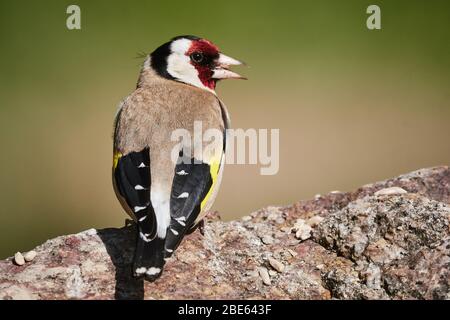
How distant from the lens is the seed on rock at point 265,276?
3782 mm

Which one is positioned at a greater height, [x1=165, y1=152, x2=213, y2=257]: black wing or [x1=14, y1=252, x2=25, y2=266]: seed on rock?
[x1=165, y1=152, x2=213, y2=257]: black wing

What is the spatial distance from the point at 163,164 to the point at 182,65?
4.89 feet

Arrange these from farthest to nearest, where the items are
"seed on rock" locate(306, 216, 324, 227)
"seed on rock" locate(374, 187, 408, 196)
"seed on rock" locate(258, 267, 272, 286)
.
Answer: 1. "seed on rock" locate(306, 216, 324, 227)
2. "seed on rock" locate(374, 187, 408, 196)
3. "seed on rock" locate(258, 267, 272, 286)

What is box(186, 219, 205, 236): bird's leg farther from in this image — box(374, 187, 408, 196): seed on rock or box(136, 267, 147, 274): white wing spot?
box(374, 187, 408, 196): seed on rock

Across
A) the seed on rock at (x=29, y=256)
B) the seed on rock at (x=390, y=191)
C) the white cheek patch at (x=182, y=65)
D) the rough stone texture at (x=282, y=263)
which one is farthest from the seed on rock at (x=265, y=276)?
the white cheek patch at (x=182, y=65)

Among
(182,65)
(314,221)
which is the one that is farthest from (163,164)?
(182,65)

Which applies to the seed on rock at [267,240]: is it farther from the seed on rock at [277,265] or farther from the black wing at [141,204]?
the black wing at [141,204]

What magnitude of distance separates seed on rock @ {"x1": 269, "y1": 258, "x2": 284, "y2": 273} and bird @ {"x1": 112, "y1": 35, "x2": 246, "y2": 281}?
47cm

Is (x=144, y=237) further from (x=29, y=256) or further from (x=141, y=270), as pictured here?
(x=29, y=256)

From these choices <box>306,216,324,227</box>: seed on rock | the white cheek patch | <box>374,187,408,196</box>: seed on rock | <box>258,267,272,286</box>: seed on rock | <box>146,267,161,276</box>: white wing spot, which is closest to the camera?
<box>146,267,161,276</box>: white wing spot

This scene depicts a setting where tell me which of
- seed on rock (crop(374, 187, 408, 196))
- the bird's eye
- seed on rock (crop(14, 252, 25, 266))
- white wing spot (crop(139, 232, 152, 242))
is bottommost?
seed on rock (crop(14, 252, 25, 266))

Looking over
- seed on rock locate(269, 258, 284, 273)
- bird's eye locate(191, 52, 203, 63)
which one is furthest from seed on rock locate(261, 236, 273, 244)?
bird's eye locate(191, 52, 203, 63)

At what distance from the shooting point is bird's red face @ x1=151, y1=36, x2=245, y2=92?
5316 millimetres

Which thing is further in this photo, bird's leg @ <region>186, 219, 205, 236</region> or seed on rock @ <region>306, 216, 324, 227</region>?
seed on rock @ <region>306, 216, 324, 227</region>
